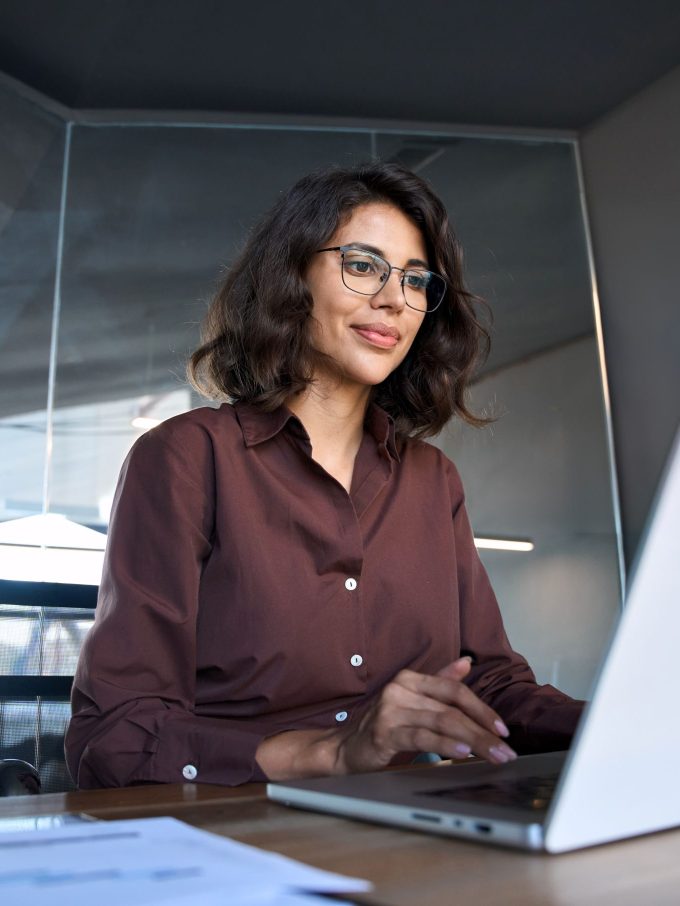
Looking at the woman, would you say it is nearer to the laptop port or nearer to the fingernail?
the fingernail

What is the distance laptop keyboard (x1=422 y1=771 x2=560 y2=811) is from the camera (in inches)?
28.4

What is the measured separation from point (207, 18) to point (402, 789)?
142 inches

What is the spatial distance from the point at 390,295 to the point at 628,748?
3.89ft

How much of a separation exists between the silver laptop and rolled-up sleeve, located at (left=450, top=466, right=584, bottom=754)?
596mm

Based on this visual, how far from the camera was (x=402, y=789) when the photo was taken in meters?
0.81

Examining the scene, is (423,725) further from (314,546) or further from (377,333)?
(377,333)

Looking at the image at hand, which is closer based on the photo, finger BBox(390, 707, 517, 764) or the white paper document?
the white paper document

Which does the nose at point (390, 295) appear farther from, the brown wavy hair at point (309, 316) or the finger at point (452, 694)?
the finger at point (452, 694)

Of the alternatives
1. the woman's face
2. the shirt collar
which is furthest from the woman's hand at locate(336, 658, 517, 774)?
the woman's face

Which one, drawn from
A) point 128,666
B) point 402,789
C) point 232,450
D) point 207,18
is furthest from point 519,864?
point 207,18

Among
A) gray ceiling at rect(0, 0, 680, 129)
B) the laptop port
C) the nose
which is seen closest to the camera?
the laptop port

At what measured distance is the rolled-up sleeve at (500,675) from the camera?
50.4 inches

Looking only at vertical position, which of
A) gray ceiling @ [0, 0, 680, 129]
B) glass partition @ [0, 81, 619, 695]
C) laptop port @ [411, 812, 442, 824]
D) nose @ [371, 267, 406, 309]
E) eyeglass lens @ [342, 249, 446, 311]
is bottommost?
laptop port @ [411, 812, 442, 824]

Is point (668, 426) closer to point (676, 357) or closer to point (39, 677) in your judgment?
point (676, 357)
